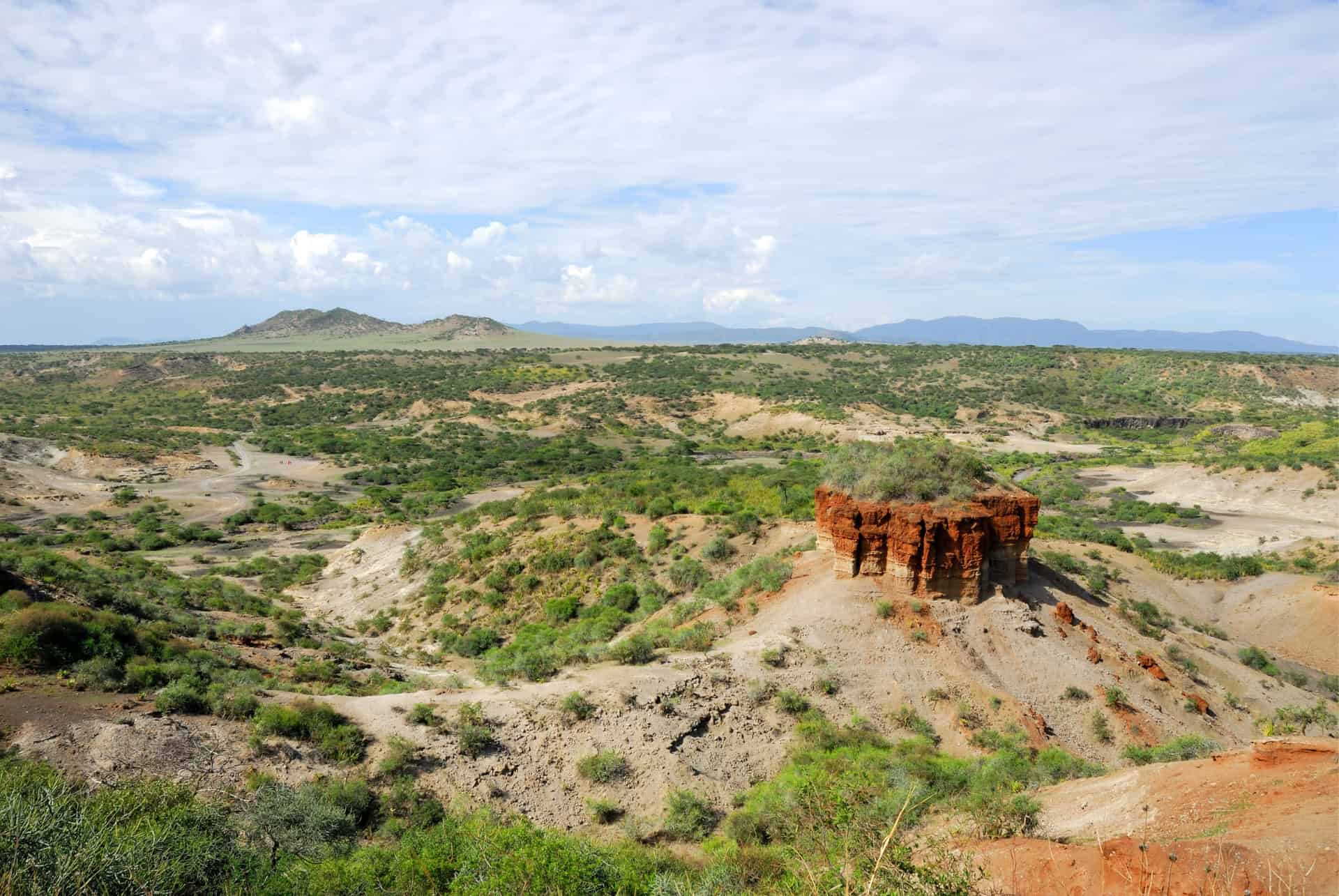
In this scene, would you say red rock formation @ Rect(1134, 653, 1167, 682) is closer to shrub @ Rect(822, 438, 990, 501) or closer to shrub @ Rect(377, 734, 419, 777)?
shrub @ Rect(822, 438, 990, 501)

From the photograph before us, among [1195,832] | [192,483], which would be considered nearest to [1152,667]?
[1195,832]

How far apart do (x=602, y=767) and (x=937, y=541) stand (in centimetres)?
1001

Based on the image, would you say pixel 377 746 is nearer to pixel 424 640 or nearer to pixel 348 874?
pixel 348 874

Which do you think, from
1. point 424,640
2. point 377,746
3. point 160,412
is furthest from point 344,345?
point 377,746

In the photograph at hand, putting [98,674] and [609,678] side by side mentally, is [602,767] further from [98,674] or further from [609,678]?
[98,674]

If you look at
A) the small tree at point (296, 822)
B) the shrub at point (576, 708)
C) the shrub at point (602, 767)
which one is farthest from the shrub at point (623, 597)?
the small tree at point (296, 822)

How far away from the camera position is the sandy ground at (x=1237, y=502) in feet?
121

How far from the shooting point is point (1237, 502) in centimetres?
4519

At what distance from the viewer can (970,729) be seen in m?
14.7

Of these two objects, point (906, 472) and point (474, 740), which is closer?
point (474, 740)

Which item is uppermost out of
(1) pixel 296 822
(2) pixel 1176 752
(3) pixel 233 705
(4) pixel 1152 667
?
(3) pixel 233 705

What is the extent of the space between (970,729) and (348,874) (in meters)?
12.1

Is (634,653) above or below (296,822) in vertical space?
below

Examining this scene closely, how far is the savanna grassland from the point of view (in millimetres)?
8719
